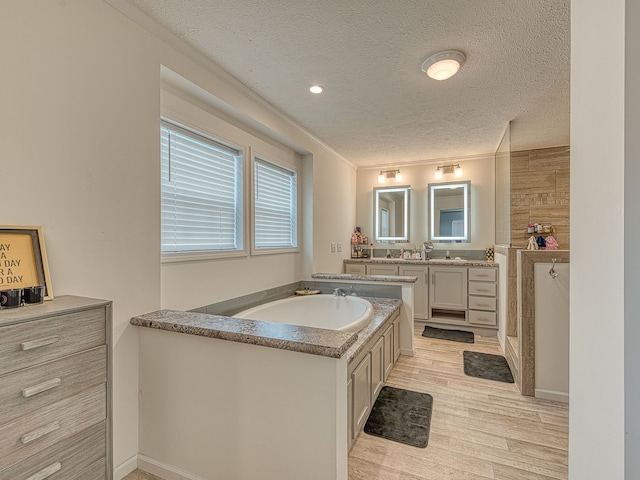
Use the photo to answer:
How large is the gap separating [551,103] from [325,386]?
3082 millimetres

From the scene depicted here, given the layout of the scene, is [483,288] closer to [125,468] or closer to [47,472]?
[125,468]

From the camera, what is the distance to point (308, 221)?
11.7 feet

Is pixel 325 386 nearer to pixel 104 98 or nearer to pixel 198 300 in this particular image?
pixel 198 300

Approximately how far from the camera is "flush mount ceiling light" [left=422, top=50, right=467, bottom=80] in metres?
1.95

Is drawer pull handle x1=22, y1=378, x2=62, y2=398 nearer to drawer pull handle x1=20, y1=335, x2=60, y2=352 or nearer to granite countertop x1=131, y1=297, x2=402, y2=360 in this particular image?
drawer pull handle x1=20, y1=335, x2=60, y2=352

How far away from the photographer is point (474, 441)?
1.85 meters

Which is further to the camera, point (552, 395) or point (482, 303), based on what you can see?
point (482, 303)

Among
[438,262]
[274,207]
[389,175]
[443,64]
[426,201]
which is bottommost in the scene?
[438,262]

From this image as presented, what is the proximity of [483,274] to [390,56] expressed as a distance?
3.08 metres

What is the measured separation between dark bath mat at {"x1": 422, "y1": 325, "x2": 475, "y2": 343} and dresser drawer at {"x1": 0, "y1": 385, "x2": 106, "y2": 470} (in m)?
3.54

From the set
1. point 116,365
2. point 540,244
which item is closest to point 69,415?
point 116,365

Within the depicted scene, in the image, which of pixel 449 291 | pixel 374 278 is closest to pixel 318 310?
pixel 374 278

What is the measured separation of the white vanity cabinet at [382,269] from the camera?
4320mm

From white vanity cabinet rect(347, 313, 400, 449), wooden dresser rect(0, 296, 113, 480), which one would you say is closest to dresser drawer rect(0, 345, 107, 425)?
wooden dresser rect(0, 296, 113, 480)
